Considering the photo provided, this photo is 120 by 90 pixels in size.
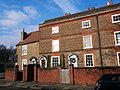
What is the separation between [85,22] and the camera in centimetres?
2567

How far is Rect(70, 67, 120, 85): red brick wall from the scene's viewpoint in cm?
1695

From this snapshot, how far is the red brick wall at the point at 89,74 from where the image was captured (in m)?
16.9

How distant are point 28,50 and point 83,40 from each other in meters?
13.6

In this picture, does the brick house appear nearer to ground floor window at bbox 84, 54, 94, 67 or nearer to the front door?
ground floor window at bbox 84, 54, 94, 67

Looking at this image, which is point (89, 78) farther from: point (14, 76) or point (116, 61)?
point (14, 76)

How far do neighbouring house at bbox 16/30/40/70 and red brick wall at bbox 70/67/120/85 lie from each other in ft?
45.5

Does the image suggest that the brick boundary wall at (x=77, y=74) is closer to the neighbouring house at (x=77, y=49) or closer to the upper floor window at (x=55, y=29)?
the neighbouring house at (x=77, y=49)

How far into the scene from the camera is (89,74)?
1791cm

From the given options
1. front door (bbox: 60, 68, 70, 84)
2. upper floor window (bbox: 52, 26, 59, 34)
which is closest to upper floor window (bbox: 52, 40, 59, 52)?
upper floor window (bbox: 52, 26, 59, 34)

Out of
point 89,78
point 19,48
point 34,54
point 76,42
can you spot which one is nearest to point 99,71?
point 89,78

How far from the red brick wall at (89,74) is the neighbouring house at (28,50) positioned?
13877 mm

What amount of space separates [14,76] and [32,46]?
9.15 m

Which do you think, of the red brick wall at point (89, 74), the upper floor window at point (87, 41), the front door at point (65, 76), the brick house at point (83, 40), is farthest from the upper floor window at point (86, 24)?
the front door at point (65, 76)

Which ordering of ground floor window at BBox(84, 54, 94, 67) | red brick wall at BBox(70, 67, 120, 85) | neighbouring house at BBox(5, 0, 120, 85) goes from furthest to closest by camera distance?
ground floor window at BBox(84, 54, 94, 67)
neighbouring house at BBox(5, 0, 120, 85)
red brick wall at BBox(70, 67, 120, 85)
